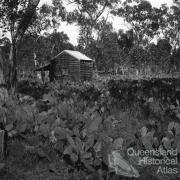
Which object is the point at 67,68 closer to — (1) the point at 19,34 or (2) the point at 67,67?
(2) the point at 67,67

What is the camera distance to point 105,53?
72000 millimetres

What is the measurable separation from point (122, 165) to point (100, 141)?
40 cm

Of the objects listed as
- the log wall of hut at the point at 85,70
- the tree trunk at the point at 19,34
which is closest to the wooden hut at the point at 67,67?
the log wall of hut at the point at 85,70

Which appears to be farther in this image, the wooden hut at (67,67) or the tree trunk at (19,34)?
the wooden hut at (67,67)

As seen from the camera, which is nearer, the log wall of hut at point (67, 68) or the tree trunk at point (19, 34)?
the tree trunk at point (19, 34)

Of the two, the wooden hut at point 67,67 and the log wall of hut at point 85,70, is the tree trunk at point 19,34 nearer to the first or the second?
the wooden hut at point 67,67

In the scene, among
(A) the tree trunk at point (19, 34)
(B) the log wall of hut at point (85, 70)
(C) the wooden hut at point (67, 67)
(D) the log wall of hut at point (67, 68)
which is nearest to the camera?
(A) the tree trunk at point (19, 34)

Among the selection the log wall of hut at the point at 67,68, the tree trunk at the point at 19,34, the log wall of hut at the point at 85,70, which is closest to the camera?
the tree trunk at the point at 19,34

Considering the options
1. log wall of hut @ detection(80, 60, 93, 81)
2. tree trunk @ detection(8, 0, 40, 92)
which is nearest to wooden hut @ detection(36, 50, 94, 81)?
log wall of hut @ detection(80, 60, 93, 81)

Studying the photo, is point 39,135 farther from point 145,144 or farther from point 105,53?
point 105,53

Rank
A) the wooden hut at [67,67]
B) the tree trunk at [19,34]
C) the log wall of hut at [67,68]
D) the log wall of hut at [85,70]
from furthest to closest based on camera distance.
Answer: the log wall of hut at [85,70] → the log wall of hut at [67,68] → the wooden hut at [67,67] → the tree trunk at [19,34]

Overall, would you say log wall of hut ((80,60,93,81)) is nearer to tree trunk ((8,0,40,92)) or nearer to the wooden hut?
the wooden hut

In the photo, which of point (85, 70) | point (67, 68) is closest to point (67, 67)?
point (67, 68)

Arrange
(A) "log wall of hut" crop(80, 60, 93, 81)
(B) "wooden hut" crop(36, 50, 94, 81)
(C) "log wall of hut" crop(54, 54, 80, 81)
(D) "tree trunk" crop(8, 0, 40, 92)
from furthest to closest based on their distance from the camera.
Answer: (A) "log wall of hut" crop(80, 60, 93, 81) → (C) "log wall of hut" crop(54, 54, 80, 81) → (B) "wooden hut" crop(36, 50, 94, 81) → (D) "tree trunk" crop(8, 0, 40, 92)
